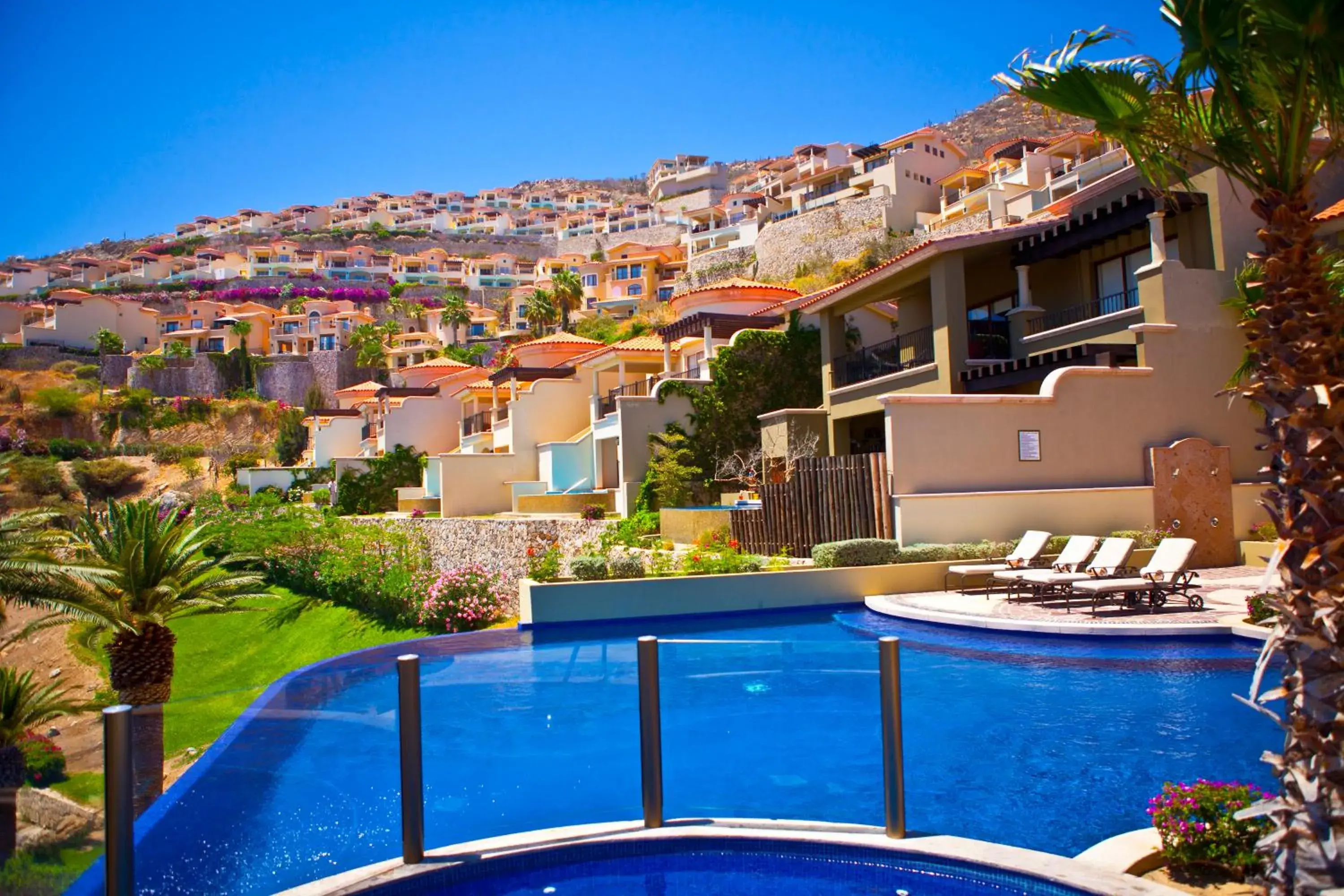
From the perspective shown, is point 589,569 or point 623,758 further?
point 589,569

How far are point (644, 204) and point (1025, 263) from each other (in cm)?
12912

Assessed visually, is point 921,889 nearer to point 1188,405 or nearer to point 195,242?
point 1188,405

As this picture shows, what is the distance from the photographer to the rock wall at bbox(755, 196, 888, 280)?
63188 millimetres

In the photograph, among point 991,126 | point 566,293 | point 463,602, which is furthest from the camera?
point 991,126

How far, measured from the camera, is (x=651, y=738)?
5473 mm

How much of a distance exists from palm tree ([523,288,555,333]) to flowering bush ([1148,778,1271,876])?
75.7 m

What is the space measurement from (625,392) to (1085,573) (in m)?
20.0

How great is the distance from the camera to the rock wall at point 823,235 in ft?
207

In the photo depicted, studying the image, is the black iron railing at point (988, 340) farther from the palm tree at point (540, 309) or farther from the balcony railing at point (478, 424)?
the palm tree at point (540, 309)

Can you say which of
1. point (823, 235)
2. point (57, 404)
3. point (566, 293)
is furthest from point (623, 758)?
point (57, 404)

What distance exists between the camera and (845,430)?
25.9 meters

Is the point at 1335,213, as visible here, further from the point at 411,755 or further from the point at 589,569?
the point at 411,755

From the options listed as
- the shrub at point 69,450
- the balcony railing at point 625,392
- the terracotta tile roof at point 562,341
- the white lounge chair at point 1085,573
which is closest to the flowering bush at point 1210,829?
the white lounge chair at point 1085,573

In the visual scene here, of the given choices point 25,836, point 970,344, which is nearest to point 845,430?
point 970,344
